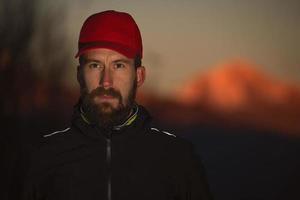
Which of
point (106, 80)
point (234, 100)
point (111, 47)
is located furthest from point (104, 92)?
point (234, 100)

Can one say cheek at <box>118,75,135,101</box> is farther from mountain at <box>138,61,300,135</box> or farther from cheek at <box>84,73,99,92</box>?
mountain at <box>138,61,300,135</box>

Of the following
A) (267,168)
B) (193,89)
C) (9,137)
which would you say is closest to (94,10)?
(193,89)

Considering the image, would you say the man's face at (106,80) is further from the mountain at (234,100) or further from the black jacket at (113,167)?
the mountain at (234,100)

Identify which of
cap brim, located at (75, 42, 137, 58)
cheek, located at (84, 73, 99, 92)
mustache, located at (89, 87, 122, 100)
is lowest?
mustache, located at (89, 87, 122, 100)

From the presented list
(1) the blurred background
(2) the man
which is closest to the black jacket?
(2) the man

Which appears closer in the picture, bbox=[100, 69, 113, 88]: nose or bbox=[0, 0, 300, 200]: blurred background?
bbox=[100, 69, 113, 88]: nose

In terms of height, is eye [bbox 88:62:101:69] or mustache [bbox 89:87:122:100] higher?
eye [bbox 88:62:101:69]

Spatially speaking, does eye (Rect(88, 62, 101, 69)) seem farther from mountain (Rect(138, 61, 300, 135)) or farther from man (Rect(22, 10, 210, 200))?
mountain (Rect(138, 61, 300, 135))

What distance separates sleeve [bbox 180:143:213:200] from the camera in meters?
1.40

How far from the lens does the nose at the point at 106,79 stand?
1387 mm

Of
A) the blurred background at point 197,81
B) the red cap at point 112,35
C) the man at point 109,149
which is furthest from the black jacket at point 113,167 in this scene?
the blurred background at point 197,81

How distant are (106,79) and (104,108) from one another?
90 millimetres

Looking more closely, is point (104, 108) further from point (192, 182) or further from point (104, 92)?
point (192, 182)

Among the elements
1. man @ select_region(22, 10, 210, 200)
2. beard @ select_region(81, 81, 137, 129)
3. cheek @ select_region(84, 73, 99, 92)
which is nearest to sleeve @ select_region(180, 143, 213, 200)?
man @ select_region(22, 10, 210, 200)
